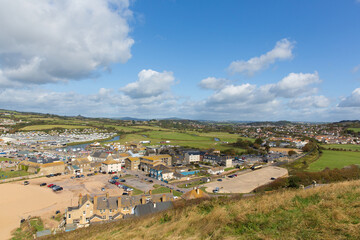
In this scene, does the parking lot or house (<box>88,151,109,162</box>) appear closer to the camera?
the parking lot

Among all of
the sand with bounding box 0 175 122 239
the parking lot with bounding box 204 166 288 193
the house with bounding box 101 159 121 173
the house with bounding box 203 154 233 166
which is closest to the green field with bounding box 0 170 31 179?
the sand with bounding box 0 175 122 239

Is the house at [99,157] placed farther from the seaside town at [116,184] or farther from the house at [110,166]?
the house at [110,166]

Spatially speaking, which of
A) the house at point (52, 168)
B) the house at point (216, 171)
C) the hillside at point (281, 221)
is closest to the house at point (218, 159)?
the house at point (216, 171)

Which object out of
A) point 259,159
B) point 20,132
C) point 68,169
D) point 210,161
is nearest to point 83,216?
point 68,169

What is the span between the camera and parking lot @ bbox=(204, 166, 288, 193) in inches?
1599

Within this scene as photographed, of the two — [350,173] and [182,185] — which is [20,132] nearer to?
[182,185]

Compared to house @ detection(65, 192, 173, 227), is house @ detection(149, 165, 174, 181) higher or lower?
lower

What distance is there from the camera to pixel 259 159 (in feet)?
243

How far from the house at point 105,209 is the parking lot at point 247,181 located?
17.4m

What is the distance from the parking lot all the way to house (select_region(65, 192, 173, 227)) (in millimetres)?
17396

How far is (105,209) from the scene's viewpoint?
25781 mm

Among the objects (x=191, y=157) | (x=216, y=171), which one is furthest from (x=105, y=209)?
(x=191, y=157)

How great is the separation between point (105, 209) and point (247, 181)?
33101mm

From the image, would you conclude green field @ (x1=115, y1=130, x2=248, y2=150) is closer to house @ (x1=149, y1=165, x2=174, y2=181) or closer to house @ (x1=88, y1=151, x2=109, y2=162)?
house @ (x1=88, y1=151, x2=109, y2=162)
